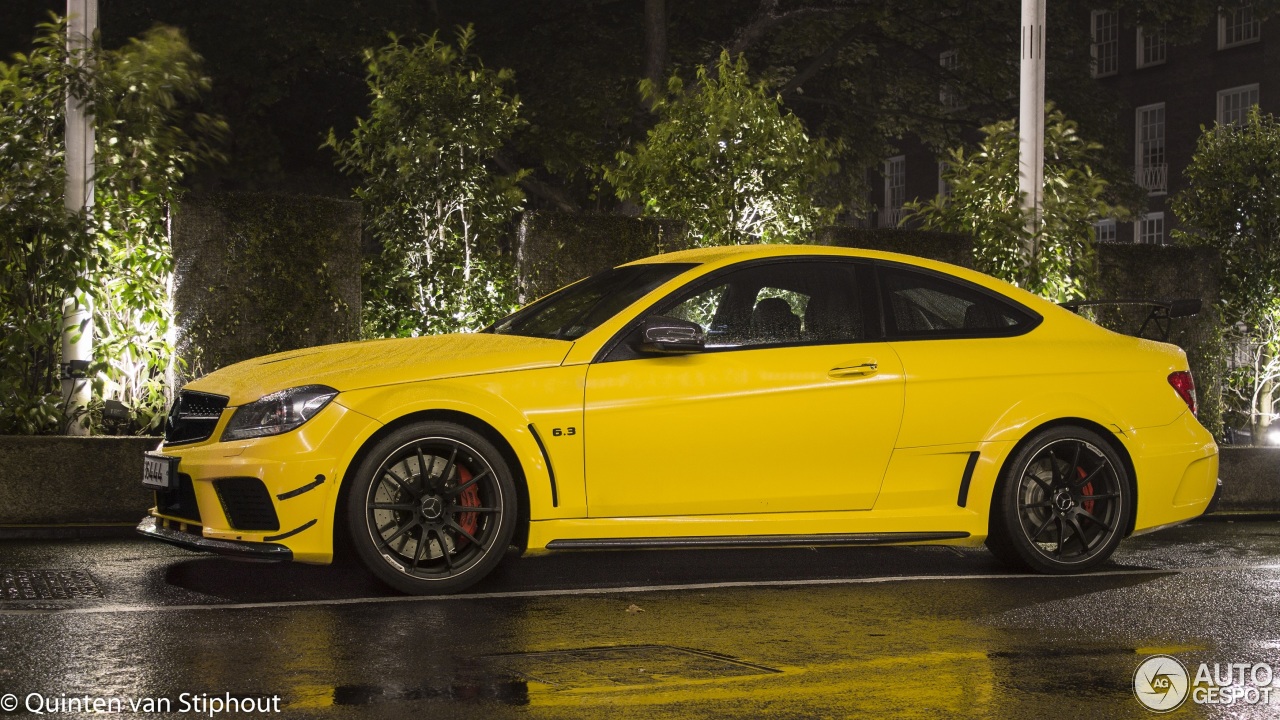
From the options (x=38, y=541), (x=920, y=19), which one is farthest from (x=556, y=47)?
(x=38, y=541)

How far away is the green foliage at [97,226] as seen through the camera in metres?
10.5

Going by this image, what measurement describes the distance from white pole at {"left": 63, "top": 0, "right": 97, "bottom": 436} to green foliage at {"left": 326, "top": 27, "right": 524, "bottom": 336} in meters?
2.09

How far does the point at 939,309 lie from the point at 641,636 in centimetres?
277

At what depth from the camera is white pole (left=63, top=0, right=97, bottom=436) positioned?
420 inches

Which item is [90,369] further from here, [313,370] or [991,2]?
[991,2]

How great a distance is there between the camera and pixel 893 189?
173 feet

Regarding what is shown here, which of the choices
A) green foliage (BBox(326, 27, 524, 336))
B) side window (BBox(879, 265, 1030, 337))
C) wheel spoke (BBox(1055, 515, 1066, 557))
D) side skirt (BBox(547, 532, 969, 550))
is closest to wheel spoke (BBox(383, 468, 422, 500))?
side skirt (BBox(547, 532, 969, 550))

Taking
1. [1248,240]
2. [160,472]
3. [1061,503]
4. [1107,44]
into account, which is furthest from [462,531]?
[1107,44]

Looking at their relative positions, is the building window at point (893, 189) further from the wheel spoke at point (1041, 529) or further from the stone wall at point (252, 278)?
the wheel spoke at point (1041, 529)

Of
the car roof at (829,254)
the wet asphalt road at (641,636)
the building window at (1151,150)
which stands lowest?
the wet asphalt road at (641,636)

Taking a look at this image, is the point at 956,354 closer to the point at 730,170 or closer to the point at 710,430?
the point at 710,430

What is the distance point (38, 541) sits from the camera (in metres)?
9.59

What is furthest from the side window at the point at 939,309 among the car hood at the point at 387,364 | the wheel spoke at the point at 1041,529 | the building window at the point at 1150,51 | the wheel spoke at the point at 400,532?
the building window at the point at 1150,51

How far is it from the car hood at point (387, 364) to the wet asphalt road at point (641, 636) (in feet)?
3.11
